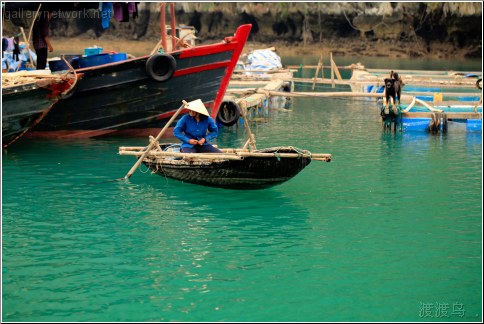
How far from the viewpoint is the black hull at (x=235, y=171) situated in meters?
10.1

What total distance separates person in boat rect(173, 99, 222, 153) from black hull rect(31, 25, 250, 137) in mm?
4004

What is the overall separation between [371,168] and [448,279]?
5.44m

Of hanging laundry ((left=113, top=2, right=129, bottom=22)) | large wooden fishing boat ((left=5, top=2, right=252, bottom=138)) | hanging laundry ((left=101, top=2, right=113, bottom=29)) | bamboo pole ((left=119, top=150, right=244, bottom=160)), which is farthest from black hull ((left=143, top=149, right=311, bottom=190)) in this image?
hanging laundry ((left=113, top=2, right=129, bottom=22))

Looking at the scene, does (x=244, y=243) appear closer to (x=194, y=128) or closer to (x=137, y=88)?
(x=194, y=128)

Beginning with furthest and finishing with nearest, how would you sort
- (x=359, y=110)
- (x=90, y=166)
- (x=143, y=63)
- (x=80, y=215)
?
(x=359, y=110)
(x=143, y=63)
(x=90, y=166)
(x=80, y=215)

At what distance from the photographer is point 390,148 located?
49.1 ft

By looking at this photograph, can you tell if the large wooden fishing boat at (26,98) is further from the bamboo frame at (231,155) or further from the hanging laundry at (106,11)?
the bamboo frame at (231,155)

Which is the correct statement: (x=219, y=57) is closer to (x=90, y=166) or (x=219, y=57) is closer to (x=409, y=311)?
(x=90, y=166)

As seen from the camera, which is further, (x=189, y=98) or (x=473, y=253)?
(x=189, y=98)

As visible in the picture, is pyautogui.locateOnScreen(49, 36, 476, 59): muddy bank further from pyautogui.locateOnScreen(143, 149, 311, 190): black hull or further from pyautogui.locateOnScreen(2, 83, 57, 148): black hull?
pyautogui.locateOnScreen(143, 149, 311, 190): black hull

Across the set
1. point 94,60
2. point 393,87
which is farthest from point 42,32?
point 393,87

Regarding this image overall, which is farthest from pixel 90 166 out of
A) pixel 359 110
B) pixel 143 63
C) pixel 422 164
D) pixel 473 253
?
pixel 359 110

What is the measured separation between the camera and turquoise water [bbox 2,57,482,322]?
274 inches

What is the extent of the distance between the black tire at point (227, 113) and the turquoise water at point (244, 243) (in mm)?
2761
